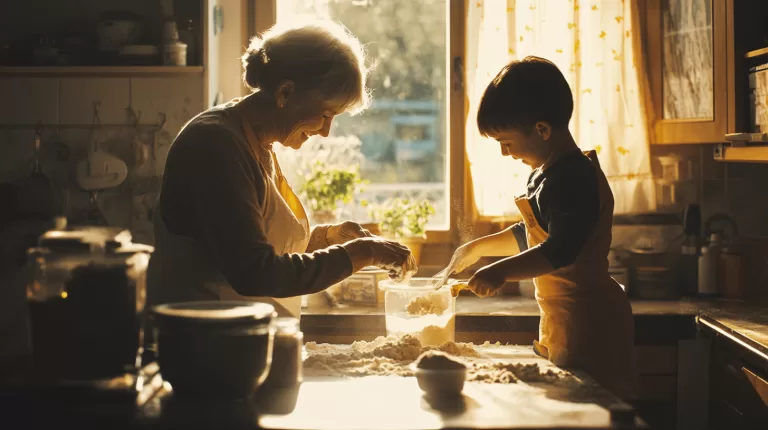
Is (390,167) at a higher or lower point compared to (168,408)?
higher

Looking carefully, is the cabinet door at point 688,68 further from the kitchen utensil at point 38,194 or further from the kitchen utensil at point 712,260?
the kitchen utensil at point 38,194

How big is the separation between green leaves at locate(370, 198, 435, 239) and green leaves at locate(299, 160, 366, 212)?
0.17 m

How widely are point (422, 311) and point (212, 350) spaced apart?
0.67 metres

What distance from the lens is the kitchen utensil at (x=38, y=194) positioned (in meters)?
3.13

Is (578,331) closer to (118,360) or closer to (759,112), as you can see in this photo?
(118,360)

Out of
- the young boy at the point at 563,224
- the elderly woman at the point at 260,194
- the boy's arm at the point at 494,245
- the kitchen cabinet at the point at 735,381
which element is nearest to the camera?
the elderly woman at the point at 260,194

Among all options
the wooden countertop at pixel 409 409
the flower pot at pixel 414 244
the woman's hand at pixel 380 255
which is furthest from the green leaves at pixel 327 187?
the wooden countertop at pixel 409 409

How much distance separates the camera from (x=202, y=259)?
1811 millimetres

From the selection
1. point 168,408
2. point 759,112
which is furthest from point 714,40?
point 168,408

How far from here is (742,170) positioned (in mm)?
3477

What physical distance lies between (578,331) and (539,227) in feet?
0.87

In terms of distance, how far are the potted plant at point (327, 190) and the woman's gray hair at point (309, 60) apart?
1429mm

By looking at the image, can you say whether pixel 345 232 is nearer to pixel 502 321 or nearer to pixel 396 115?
pixel 502 321

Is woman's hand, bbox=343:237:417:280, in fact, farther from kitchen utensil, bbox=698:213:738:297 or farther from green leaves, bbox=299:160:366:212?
kitchen utensil, bbox=698:213:738:297
